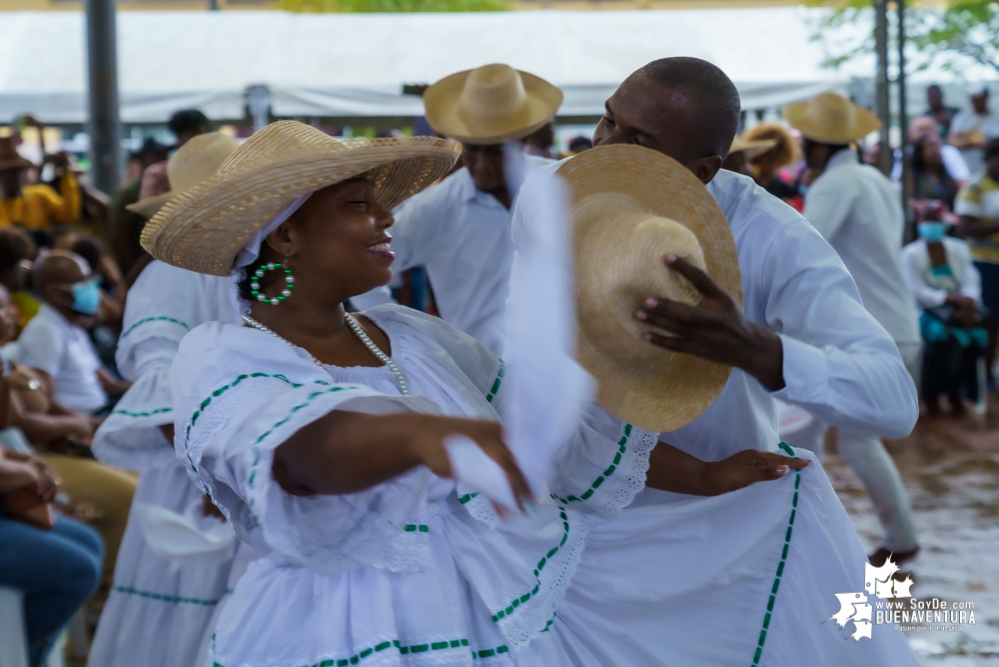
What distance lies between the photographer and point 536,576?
1.97 meters

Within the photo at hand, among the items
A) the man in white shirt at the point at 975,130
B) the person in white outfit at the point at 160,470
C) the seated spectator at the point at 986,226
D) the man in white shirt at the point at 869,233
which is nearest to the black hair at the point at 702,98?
the person in white outfit at the point at 160,470

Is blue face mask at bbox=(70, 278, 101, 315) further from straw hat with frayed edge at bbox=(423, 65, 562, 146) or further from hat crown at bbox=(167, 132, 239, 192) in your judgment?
straw hat with frayed edge at bbox=(423, 65, 562, 146)

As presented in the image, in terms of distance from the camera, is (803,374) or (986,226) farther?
(986,226)

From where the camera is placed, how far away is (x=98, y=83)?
8.95 metres

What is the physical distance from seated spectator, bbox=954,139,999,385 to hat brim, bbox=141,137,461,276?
8400 mm

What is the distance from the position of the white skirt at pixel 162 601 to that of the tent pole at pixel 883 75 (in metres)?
8.05

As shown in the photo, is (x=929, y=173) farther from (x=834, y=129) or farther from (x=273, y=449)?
(x=273, y=449)

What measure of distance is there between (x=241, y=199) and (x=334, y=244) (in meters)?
0.19

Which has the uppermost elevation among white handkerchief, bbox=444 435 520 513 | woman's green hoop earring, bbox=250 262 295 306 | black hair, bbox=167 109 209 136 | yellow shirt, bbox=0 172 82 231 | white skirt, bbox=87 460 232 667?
white handkerchief, bbox=444 435 520 513

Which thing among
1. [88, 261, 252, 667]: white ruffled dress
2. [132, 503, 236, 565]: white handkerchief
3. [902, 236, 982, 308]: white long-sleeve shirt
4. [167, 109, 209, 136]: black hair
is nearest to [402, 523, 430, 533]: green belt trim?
[132, 503, 236, 565]: white handkerchief

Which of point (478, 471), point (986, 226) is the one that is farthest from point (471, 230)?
point (986, 226)

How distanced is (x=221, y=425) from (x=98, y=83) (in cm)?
822

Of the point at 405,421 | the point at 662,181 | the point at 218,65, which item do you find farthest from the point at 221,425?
the point at 218,65

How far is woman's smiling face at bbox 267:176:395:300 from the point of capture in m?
1.92
